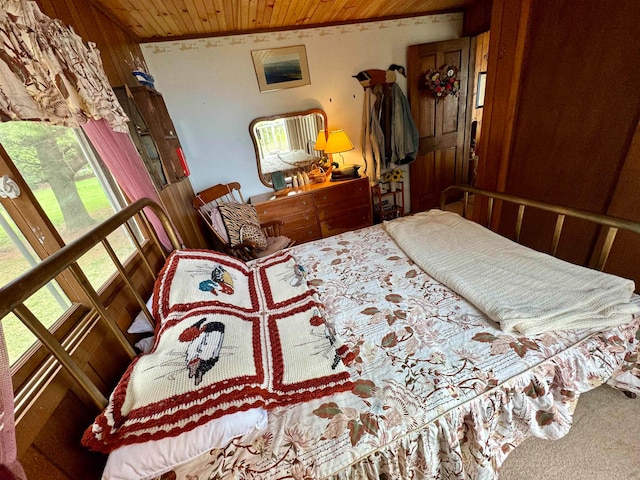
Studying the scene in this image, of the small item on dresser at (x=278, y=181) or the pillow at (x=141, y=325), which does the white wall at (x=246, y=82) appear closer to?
the small item on dresser at (x=278, y=181)

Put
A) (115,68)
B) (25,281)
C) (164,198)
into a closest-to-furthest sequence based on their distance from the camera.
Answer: (25,281) → (115,68) → (164,198)

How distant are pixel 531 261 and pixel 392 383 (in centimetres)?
97

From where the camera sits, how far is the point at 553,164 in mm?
1646

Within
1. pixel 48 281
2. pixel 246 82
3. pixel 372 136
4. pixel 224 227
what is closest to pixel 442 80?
pixel 372 136

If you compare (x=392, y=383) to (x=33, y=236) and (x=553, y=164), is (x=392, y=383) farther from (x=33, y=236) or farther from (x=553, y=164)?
(x=553, y=164)

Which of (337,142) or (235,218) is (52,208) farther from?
(337,142)

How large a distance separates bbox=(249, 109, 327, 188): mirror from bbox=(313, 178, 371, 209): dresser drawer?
516mm

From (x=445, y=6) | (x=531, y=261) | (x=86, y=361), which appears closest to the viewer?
(x=86, y=361)

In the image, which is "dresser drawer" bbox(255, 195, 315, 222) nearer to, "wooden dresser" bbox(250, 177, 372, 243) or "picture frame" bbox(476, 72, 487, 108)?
"wooden dresser" bbox(250, 177, 372, 243)

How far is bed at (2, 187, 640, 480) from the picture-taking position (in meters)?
0.71

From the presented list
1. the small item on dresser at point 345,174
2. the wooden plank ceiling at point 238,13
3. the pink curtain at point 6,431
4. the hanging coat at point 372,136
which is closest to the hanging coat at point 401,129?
the hanging coat at point 372,136

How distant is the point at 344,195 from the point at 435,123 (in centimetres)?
161

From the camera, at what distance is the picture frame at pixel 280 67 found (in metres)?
2.64

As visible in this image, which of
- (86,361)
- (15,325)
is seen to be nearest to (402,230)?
(86,361)
